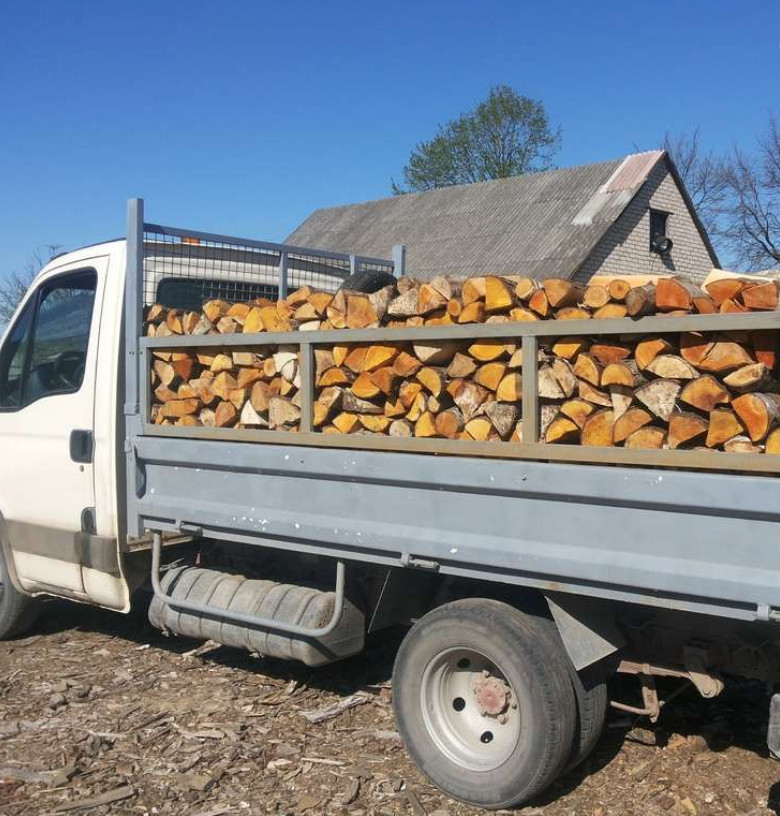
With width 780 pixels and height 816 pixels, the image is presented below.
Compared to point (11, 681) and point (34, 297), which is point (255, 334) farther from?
point (11, 681)

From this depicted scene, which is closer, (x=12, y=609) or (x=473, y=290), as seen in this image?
(x=473, y=290)

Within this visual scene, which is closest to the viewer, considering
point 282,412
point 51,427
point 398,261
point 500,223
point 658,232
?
point 282,412

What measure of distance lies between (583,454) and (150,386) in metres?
2.59

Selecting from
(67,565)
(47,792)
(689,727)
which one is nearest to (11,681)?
(67,565)

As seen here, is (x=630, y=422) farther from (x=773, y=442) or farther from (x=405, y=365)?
(x=405, y=365)

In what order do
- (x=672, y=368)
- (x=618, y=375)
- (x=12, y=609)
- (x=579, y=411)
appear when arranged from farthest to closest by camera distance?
(x=12, y=609), (x=579, y=411), (x=618, y=375), (x=672, y=368)

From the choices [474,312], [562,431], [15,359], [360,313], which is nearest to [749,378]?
[562,431]

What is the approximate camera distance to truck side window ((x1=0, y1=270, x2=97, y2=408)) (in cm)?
566

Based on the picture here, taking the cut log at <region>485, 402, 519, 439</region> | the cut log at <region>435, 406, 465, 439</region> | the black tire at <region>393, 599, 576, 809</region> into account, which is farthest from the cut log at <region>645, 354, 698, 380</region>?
the black tire at <region>393, 599, 576, 809</region>

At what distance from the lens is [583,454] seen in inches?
136

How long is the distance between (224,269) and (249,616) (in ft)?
7.53

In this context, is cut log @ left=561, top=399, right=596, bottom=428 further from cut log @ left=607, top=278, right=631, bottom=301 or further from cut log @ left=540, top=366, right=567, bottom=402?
cut log @ left=607, top=278, right=631, bottom=301

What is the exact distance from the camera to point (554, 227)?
23.2 meters

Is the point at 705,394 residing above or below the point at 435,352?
below
